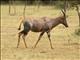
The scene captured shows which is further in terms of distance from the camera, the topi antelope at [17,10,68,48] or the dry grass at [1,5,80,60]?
the topi antelope at [17,10,68,48]

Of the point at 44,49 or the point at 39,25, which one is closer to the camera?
the point at 44,49

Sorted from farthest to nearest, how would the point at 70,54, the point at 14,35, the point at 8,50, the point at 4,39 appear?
the point at 14,35 → the point at 4,39 → the point at 8,50 → the point at 70,54

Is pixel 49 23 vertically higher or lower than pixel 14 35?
higher

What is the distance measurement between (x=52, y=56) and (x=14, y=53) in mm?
1595

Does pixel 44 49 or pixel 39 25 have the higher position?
pixel 39 25

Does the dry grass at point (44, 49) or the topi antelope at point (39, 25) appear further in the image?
the topi antelope at point (39, 25)

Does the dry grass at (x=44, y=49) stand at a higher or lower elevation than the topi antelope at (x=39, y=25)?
lower

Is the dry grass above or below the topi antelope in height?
below

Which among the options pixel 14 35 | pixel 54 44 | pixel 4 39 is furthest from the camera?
pixel 14 35

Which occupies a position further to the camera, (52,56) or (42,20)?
(42,20)

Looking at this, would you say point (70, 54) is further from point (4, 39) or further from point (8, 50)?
point (4, 39)

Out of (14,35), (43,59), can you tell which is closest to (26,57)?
(43,59)

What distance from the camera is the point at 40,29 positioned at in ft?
51.2

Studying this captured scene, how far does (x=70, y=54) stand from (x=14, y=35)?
667cm
